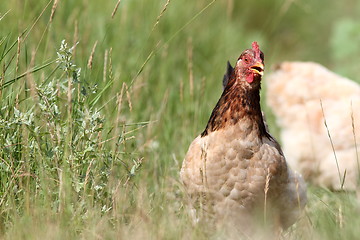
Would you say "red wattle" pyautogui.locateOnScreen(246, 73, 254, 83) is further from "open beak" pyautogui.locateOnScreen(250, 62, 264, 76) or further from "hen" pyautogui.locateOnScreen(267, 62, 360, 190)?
"hen" pyautogui.locateOnScreen(267, 62, 360, 190)

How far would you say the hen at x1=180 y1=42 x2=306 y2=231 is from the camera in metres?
4.12

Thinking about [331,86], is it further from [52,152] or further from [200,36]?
[52,152]

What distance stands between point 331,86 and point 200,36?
173 centimetres

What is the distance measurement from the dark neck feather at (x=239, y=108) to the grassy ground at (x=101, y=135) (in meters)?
0.46

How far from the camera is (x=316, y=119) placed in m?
6.54

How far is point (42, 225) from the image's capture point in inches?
138

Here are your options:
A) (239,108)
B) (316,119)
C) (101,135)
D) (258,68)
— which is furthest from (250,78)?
(316,119)

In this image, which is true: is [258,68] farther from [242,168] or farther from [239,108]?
[242,168]

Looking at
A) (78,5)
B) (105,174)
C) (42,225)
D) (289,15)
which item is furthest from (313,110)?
(289,15)

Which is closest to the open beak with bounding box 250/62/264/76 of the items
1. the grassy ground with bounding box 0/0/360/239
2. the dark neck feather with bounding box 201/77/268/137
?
the dark neck feather with bounding box 201/77/268/137

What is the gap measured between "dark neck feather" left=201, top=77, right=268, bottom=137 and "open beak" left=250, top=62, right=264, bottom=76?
5.0 inches

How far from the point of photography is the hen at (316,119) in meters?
6.16

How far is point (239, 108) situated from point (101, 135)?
0.86 m

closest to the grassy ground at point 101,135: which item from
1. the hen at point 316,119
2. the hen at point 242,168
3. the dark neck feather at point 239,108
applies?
the hen at point 242,168
